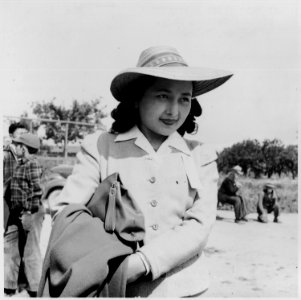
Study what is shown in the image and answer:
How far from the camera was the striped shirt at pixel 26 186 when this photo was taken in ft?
11.3

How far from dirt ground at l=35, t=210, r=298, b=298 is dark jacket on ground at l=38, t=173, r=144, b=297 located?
1090mm

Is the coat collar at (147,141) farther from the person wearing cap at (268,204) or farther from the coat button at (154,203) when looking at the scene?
the person wearing cap at (268,204)

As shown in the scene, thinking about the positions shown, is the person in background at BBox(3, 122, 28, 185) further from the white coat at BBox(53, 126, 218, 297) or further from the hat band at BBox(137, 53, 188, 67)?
the hat band at BBox(137, 53, 188, 67)

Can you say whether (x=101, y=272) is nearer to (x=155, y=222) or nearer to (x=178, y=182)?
(x=155, y=222)

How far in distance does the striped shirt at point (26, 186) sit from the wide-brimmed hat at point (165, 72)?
86.1 inches

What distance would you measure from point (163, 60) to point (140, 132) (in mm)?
259

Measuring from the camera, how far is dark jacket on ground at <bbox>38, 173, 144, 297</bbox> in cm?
115

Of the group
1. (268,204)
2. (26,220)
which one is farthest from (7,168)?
(268,204)

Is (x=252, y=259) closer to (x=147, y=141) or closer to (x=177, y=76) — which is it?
(x=147, y=141)

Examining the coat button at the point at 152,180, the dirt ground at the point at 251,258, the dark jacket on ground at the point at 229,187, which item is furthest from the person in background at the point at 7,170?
the dark jacket on ground at the point at 229,187

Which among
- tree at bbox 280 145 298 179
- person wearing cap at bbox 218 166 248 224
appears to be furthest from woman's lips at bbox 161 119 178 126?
person wearing cap at bbox 218 166 248 224

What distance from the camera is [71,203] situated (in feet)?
4.30

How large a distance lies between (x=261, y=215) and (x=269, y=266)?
2.75m

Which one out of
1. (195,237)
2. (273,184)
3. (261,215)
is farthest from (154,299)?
(273,184)
